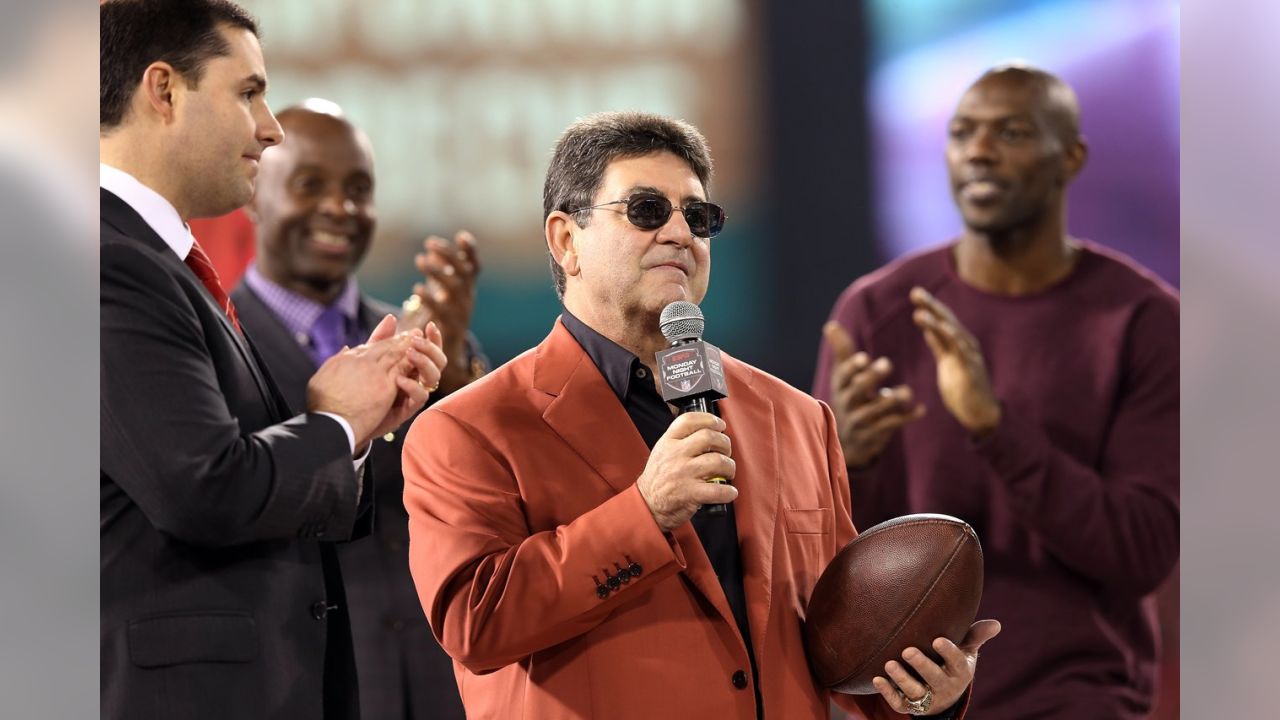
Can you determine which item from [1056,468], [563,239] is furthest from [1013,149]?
[563,239]

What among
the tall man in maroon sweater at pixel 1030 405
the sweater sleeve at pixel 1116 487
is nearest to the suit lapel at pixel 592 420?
the tall man in maroon sweater at pixel 1030 405

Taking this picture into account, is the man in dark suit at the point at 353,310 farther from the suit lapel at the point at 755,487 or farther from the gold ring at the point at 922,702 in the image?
the gold ring at the point at 922,702

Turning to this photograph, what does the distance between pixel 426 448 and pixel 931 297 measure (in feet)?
7.07

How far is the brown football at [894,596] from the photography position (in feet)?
7.29

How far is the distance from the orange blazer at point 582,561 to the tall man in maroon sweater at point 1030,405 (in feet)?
5.41

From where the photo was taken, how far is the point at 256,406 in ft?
8.46

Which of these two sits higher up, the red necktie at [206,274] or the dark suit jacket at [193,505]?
the red necktie at [206,274]

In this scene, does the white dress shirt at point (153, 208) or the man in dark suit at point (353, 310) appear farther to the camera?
the man in dark suit at point (353, 310)

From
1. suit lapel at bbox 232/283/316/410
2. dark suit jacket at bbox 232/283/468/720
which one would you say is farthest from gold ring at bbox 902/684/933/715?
suit lapel at bbox 232/283/316/410

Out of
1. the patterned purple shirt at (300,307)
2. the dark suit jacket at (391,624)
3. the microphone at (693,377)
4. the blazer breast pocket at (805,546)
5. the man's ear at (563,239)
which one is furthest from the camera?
the patterned purple shirt at (300,307)

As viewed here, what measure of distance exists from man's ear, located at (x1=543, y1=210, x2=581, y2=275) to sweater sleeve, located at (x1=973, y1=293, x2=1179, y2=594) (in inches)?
72.5

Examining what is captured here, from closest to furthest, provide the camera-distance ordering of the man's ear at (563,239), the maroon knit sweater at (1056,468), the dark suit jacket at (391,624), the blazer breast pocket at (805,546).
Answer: the blazer breast pocket at (805,546) < the man's ear at (563,239) < the dark suit jacket at (391,624) < the maroon knit sweater at (1056,468)

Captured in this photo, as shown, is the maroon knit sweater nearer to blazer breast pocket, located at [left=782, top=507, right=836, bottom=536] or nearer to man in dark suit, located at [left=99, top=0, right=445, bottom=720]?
blazer breast pocket, located at [left=782, top=507, right=836, bottom=536]
